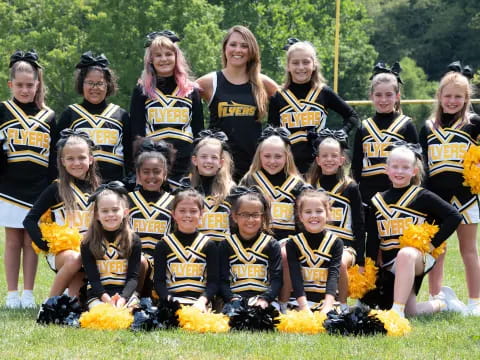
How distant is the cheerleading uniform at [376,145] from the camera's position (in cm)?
663

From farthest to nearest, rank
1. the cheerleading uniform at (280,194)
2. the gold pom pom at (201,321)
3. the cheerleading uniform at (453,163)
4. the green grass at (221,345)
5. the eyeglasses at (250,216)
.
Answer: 1. the cheerleading uniform at (453,163)
2. the cheerleading uniform at (280,194)
3. the eyeglasses at (250,216)
4. the gold pom pom at (201,321)
5. the green grass at (221,345)

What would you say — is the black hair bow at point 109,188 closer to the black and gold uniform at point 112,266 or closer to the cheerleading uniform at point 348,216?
the black and gold uniform at point 112,266

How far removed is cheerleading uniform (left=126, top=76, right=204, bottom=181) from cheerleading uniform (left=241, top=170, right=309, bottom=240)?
594 millimetres

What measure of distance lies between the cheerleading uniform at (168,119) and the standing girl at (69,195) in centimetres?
50

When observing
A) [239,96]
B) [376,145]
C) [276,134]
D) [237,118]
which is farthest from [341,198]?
[239,96]

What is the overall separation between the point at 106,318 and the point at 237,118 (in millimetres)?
2072

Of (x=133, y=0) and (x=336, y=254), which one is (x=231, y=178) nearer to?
(x=336, y=254)

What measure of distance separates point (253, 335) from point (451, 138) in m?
2.42

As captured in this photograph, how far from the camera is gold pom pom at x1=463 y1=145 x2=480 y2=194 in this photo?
21.0 feet

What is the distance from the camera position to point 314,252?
238 inches

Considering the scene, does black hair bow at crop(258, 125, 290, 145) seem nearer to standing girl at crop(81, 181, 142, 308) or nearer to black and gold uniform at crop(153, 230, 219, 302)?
black and gold uniform at crop(153, 230, 219, 302)

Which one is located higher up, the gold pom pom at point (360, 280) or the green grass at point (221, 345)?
the gold pom pom at point (360, 280)

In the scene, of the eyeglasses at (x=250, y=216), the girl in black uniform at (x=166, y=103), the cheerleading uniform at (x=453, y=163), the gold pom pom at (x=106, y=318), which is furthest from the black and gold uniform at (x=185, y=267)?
the cheerleading uniform at (x=453, y=163)

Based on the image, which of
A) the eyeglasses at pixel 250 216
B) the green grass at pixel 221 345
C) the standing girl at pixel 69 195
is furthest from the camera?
the standing girl at pixel 69 195
